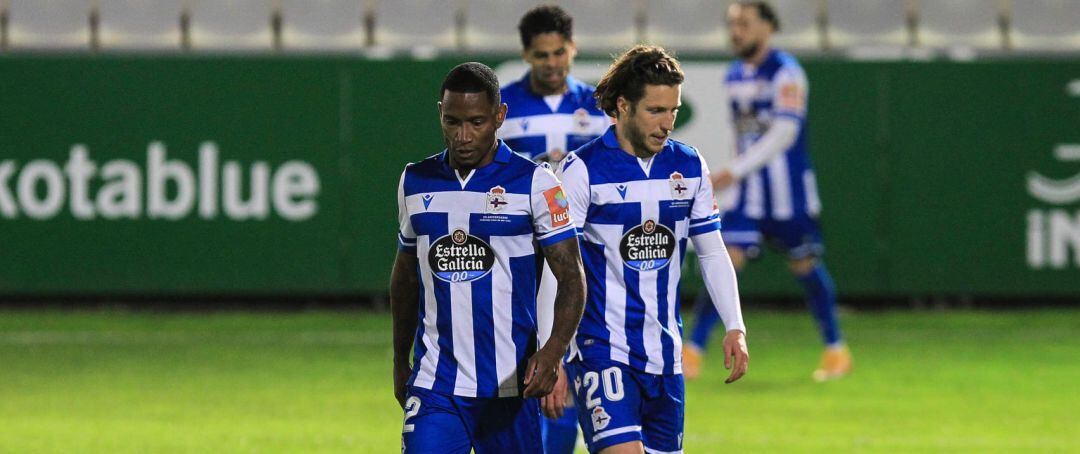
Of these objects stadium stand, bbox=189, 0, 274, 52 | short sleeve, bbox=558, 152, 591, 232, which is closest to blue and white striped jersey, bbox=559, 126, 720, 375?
short sleeve, bbox=558, 152, 591, 232

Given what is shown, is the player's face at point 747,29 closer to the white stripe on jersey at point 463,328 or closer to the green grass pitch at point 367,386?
the green grass pitch at point 367,386

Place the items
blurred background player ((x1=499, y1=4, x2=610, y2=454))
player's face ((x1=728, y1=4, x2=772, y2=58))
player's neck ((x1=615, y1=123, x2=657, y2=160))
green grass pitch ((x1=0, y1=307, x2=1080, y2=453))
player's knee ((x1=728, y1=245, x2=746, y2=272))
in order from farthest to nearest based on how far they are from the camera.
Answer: player's knee ((x1=728, y1=245, x2=746, y2=272))
player's face ((x1=728, y1=4, x2=772, y2=58))
green grass pitch ((x1=0, y1=307, x2=1080, y2=453))
blurred background player ((x1=499, y1=4, x2=610, y2=454))
player's neck ((x1=615, y1=123, x2=657, y2=160))

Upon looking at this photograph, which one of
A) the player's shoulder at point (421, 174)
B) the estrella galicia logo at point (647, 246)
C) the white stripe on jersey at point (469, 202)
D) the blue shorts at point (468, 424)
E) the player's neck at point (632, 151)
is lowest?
the blue shorts at point (468, 424)

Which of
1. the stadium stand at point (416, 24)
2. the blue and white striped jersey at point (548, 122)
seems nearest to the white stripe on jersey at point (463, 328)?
the blue and white striped jersey at point (548, 122)

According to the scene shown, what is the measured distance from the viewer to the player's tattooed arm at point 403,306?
15.5 feet

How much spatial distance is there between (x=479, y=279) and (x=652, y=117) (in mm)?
784

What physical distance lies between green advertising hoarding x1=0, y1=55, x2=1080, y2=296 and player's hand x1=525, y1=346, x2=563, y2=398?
8.10m

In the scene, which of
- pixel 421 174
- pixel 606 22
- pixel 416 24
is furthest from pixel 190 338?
pixel 421 174

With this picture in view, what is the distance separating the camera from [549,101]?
21.2ft

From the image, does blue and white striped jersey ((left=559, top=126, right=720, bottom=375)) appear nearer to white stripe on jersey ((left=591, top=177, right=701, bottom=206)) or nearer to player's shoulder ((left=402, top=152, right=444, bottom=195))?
white stripe on jersey ((left=591, top=177, right=701, bottom=206))

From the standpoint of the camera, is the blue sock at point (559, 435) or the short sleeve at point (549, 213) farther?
the blue sock at point (559, 435)

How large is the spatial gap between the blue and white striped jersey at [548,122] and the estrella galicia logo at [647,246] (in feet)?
4.81

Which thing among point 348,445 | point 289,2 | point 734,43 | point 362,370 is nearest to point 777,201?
point 734,43

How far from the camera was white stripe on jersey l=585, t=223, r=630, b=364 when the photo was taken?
198 inches
